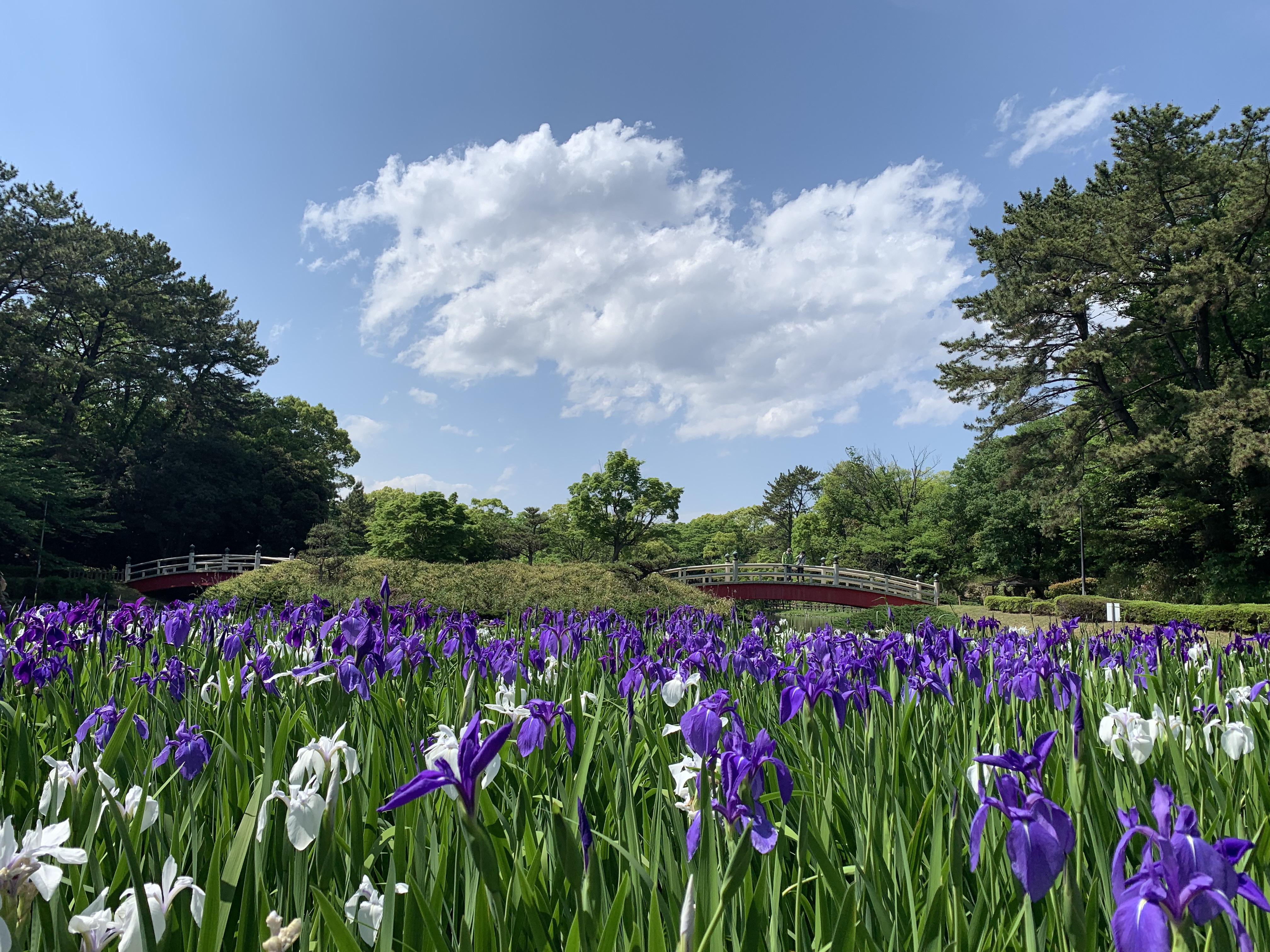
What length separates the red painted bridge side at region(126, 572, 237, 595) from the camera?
29.2 m

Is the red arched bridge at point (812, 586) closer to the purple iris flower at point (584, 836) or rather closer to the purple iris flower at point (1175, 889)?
the purple iris flower at point (584, 836)

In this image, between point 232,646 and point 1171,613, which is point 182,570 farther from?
point 1171,613

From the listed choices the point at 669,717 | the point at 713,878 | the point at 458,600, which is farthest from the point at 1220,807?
the point at 458,600

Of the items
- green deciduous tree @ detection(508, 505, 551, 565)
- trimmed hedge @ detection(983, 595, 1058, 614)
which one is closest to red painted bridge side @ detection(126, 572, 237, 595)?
green deciduous tree @ detection(508, 505, 551, 565)

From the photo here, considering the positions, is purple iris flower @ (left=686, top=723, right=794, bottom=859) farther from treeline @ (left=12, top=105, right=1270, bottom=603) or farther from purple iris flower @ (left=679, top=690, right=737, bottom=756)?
treeline @ (left=12, top=105, right=1270, bottom=603)

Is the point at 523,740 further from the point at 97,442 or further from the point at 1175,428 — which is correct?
the point at 97,442

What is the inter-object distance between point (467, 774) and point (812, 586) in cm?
2835

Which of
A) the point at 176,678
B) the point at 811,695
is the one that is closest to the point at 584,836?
the point at 811,695

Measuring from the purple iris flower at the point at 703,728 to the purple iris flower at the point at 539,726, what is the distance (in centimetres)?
39

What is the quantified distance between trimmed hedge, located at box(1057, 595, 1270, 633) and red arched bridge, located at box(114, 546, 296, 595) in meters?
28.1

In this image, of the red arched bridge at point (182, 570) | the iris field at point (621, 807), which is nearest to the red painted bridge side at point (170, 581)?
the red arched bridge at point (182, 570)

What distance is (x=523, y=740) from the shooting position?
5.39 feet

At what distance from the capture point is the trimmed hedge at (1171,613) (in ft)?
52.3

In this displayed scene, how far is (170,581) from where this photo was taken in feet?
97.8
